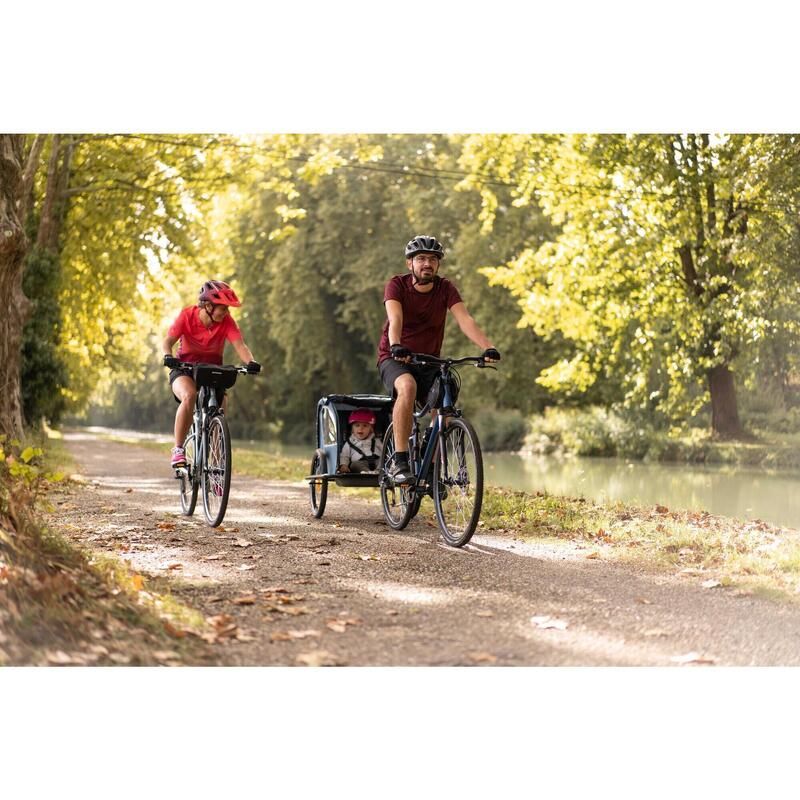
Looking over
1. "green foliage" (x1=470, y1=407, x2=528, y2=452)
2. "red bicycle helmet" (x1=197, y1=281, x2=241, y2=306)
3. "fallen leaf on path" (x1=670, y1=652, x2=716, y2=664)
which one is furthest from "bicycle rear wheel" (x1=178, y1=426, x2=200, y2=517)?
"green foliage" (x1=470, y1=407, x2=528, y2=452)

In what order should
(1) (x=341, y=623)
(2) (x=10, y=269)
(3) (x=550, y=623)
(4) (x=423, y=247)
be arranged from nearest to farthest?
(1) (x=341, y=623)
(3) (x=550, y=623)
(4) (x=423, y=247)
(2) (x=10, y=269)

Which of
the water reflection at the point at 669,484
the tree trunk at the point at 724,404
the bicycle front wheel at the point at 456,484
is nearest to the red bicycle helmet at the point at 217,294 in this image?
the bicycle front wheel at the point at 456,484

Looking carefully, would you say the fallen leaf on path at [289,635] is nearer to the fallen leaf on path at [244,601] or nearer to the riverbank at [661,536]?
the fallen leaf on path at [244,601]

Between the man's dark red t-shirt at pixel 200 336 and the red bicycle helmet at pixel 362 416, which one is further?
the red bicycle helmet at pixel 362 416

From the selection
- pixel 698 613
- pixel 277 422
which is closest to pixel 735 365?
pixel 698 613

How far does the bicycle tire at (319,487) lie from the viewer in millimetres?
7461

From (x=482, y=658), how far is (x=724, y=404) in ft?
46.7

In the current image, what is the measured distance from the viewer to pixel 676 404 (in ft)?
57.3

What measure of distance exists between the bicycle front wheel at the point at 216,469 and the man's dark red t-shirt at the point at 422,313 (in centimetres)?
121

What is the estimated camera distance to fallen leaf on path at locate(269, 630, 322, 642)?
3.95m

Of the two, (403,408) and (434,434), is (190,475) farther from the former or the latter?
(434,434)

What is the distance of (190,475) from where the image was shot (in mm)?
7277

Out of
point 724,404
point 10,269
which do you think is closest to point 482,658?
point 10,269

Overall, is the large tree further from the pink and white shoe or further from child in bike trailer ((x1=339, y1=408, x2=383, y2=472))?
the pink and white shoe
